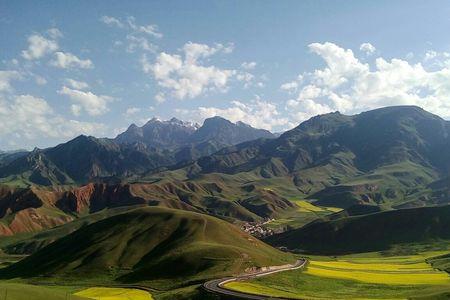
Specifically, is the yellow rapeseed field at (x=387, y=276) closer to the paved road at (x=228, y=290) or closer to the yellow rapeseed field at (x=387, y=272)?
the yellow rapeseed field at (x=387, y=272)

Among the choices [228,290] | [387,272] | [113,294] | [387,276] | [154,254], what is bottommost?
[387,272]

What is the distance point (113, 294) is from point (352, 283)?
198ft

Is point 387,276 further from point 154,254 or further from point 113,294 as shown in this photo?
point 113,294

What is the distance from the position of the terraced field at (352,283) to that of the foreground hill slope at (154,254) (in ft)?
52.9

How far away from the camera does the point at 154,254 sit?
171 metres

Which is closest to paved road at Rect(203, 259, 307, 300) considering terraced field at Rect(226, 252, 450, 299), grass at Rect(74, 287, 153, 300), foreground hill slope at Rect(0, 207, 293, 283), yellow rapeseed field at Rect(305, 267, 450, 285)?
terraced field at Rect(226, 252, 450, 299)

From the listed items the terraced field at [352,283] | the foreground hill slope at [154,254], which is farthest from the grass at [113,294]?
the terraced field at [352,283]

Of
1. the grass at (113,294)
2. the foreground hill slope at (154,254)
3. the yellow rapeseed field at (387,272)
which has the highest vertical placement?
the foreground hill slope at (154,254)

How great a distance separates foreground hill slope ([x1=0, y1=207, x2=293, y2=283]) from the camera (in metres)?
153

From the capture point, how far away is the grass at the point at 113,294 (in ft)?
408

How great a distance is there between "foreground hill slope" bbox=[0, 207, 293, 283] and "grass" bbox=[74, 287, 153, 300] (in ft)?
43.3

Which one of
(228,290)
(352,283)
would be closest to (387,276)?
(352,283)

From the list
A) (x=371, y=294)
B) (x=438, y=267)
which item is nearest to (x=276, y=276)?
(x=371, y=294)

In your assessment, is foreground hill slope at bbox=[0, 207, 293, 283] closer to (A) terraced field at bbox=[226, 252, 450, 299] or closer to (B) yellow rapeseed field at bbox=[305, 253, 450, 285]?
(A) terraced field at bbox=[226, 252, 450, 299]
